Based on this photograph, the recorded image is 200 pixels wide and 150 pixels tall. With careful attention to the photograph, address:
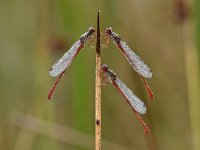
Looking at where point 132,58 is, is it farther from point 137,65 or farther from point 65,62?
point 65,62

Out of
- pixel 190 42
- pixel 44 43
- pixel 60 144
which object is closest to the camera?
pixel 190 42

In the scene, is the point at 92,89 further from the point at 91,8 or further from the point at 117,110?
the point at 91,8

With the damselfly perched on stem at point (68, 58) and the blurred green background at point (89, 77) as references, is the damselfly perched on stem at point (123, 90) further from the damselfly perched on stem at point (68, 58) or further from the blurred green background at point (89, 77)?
the blurred green background at point (89, 77)

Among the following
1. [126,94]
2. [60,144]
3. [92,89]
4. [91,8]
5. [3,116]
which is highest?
[91,8]

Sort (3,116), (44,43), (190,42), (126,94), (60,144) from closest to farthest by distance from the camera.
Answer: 1. (126,94)
2. (190,42)
3. (44,43)
4. (60,144)
5. (3,116)

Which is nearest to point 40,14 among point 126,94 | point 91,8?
point 91,8

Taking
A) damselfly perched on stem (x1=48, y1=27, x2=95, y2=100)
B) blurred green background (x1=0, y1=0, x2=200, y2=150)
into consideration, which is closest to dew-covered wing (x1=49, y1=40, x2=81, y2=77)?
damselfly perched on stem (x1=48, y1=27, x2=95, y2=100)

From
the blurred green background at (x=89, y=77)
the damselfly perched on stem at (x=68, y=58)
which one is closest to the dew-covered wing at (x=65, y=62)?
the damselfly perched on stem at (x=68, y=58)

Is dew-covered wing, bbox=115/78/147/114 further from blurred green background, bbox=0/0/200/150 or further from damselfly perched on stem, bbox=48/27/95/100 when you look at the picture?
blurred green background, bbox=0/0/200/150
